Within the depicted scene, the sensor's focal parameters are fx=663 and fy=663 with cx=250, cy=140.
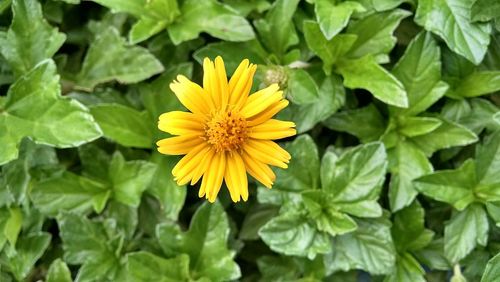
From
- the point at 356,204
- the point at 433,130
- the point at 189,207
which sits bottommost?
the point at 189,207

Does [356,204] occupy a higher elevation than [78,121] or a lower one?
lower

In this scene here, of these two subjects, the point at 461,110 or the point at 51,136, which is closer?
the point at 51,136

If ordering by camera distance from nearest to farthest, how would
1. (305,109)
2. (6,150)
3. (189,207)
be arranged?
(6,150) → (305,109) → (189,207)

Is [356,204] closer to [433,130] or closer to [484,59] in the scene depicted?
[433,130]

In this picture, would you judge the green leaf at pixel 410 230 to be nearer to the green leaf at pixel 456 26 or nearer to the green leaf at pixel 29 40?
the green leaf at pixel 456 26

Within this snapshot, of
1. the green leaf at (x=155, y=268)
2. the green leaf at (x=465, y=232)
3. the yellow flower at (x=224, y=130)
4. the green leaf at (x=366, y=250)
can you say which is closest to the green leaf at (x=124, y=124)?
the green leaf at (x=155, y=268)

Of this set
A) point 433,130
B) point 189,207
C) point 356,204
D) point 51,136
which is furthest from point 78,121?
point 433,130

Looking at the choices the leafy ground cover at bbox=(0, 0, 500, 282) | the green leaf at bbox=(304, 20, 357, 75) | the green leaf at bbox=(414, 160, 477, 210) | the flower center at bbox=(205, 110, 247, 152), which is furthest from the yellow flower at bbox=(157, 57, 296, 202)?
the green leaf at bbox=(414, 160, 477, 210)
